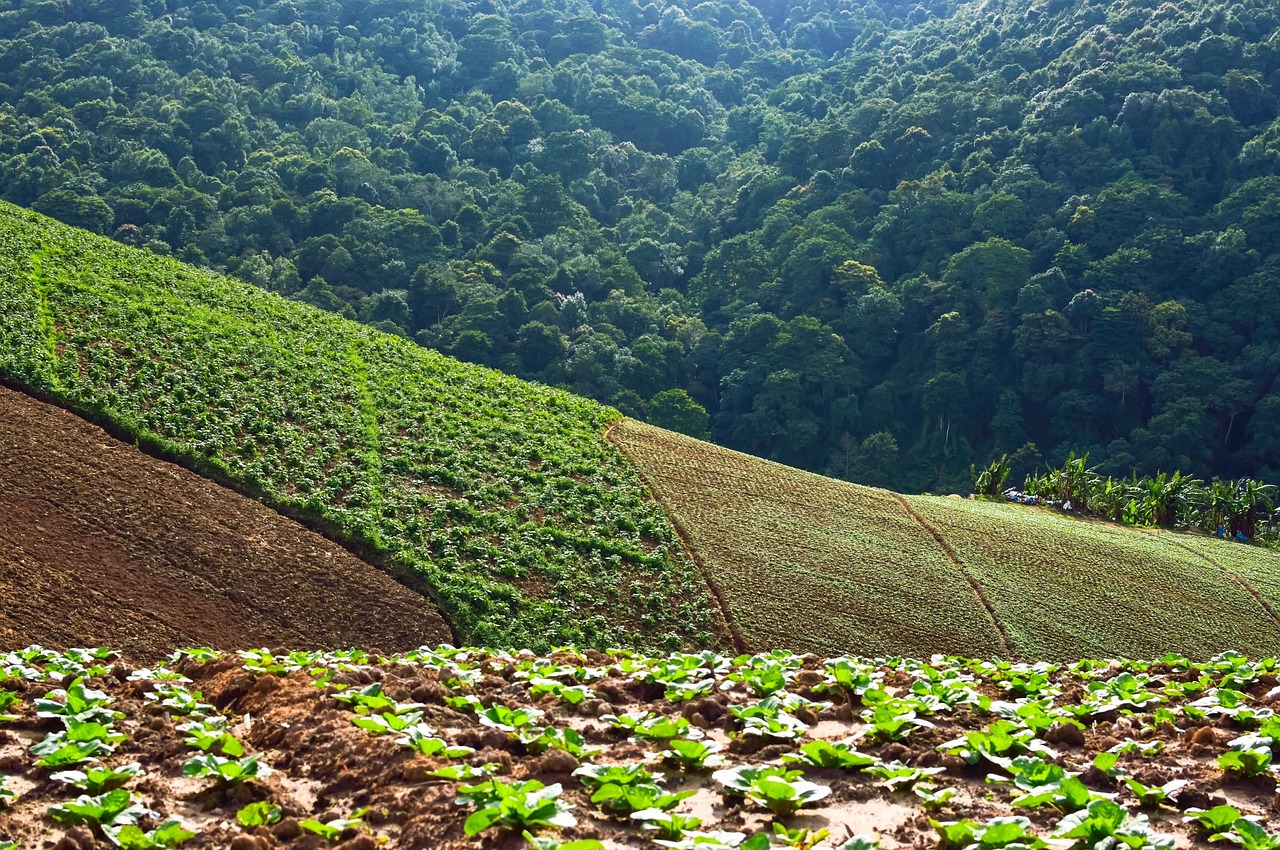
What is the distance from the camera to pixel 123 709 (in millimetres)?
7266

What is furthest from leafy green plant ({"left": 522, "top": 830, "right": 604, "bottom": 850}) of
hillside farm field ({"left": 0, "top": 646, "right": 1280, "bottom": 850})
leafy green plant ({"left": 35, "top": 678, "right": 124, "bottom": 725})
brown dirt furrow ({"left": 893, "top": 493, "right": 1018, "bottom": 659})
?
brown dirt furrow ({"left": 893, "top": 493, "right": 1018, "bottom": 659})

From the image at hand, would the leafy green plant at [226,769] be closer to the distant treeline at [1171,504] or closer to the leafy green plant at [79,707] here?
the leafy green plant at [79,707]

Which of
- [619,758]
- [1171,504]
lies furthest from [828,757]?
[1171,504]

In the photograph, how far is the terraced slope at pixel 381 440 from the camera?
18.4 metres

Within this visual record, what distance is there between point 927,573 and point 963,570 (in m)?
0.90

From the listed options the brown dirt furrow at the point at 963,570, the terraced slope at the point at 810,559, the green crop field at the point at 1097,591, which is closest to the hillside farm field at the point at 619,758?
the terraced slope at the point at 810,559

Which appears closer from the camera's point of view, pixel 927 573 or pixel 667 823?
pixel 667 823

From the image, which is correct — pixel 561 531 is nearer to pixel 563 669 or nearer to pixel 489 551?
pixel 489 551

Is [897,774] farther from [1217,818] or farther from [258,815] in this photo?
[258,815]

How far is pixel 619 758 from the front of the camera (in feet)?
20.7

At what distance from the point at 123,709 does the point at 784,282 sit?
56.3 m

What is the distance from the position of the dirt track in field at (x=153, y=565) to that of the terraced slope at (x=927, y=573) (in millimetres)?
6123

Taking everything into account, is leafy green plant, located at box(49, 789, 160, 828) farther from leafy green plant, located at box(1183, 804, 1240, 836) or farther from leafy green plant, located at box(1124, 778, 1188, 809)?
leafy green plant, located at box(1183, 804, 1240, 836)

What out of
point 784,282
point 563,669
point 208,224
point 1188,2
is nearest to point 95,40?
point 208,224
